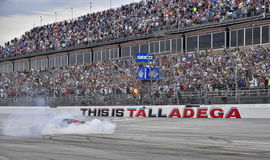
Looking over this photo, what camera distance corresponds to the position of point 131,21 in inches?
1797

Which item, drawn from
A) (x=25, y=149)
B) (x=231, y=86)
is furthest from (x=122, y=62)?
(x=25, y=149)

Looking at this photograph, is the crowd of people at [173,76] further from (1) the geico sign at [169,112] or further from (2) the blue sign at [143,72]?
(1) the geico sign at [169,112]

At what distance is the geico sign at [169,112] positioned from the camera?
25.6m

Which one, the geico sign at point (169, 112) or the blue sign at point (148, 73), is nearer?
the geico sign at point (169, 112)

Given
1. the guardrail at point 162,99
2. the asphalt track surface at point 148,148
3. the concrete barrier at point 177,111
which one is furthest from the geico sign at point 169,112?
the asphalt track surface at point 148,148

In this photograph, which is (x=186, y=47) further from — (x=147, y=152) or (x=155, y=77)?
(x=147, y=152)

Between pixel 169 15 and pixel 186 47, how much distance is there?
4248mm

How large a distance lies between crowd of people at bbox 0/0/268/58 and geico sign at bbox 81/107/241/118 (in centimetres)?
1080

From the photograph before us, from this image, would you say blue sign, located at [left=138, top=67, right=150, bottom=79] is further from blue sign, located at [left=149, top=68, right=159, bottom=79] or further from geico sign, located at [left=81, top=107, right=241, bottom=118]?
geico sign, located at [left=81, top=107, right=241, bottom=118]

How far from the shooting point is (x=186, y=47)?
3875 cm

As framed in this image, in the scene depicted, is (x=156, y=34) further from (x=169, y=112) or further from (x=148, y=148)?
(x=148, y=148)

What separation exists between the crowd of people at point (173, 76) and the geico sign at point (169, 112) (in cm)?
151

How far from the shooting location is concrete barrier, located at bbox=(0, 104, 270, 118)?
24.3 meters

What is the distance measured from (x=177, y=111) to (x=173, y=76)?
473 cm
